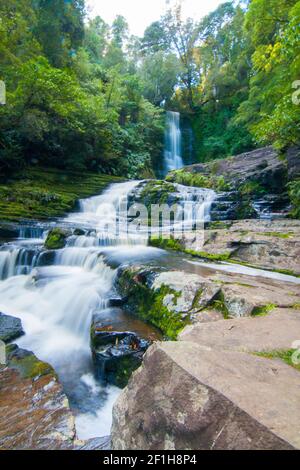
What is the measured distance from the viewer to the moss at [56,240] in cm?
690

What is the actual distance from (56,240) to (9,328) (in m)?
3.24

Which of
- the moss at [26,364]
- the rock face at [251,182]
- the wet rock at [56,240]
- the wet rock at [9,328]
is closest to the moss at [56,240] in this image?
the wet rock at [56,240]

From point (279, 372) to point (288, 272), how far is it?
3864mm

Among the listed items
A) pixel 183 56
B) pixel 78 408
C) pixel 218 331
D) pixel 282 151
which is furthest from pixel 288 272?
pixel 183 56

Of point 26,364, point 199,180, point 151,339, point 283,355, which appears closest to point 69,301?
point 26,364

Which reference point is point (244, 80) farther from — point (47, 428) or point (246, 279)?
point (47, 428)

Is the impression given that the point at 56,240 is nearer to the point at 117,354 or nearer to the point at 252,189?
the point at 117,354

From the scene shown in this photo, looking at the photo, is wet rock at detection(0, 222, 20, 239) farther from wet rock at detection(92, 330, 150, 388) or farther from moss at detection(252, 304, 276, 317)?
moss at detection(252, 304, 276, 317)

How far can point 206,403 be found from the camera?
103 cm

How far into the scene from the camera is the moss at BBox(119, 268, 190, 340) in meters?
3.27

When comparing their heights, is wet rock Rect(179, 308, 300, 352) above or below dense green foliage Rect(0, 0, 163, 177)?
below

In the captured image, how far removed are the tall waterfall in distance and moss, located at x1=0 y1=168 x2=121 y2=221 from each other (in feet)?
26.5

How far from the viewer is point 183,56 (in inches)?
1088

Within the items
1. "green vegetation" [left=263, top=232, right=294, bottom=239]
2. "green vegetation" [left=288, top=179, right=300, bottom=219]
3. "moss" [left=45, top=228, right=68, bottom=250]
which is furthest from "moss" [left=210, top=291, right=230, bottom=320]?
"green vegetation" [left=288, top=179, right=300, bottom=219]
